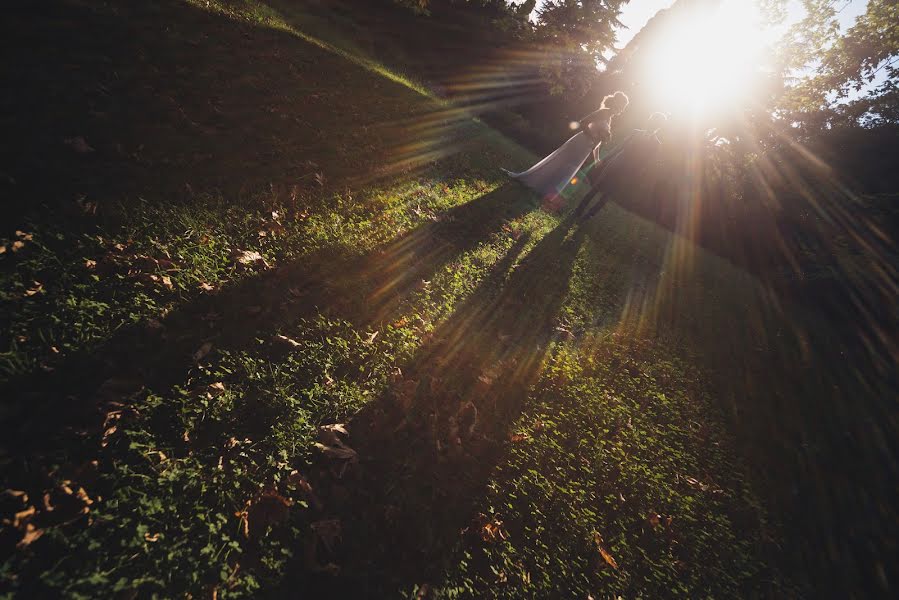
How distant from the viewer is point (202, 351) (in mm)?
2439

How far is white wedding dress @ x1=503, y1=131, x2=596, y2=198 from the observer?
8195 mm

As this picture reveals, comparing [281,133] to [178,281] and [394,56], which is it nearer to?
[178,281]

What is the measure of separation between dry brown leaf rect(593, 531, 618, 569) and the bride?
24.3 ft

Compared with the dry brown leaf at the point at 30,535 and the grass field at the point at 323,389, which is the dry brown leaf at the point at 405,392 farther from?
the dry brown leaf at the point at 30,535

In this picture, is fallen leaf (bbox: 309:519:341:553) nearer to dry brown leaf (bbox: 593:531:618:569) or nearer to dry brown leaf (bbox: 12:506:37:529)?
dry brown leaf (bbox: 12:506:37:529)

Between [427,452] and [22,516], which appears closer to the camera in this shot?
[22,516]

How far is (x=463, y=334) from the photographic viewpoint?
389 centimetres

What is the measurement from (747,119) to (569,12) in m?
12.4

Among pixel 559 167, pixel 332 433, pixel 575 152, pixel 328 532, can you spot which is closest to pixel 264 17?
pixel 559 167

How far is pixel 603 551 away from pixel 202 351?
133 inches

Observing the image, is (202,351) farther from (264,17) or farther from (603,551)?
(264,17)

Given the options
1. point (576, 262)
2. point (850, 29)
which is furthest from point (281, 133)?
point (850, 29)

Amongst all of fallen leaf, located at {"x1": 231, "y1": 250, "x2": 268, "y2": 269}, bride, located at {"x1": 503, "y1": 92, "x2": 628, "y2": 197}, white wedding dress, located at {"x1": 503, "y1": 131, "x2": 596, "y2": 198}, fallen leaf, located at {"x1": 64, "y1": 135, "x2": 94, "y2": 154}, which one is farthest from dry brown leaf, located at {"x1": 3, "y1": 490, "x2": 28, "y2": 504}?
white wedding dress, located at {"x1": 503, "y1": 131, "x2": 596, "y2": 198}

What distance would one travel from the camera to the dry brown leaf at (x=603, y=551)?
2.62 metres
